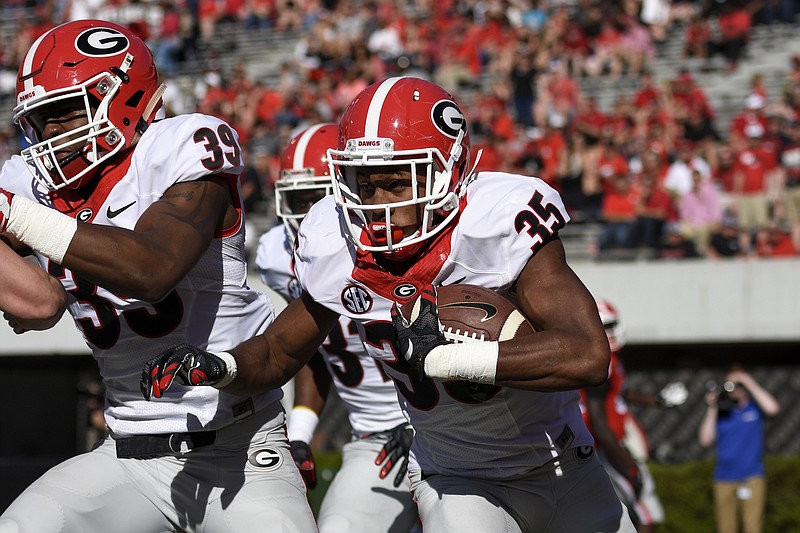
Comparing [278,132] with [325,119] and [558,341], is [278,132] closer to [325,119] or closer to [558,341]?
[325,119]

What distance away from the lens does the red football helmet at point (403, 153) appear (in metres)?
3.22

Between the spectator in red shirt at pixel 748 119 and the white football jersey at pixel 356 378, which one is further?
the spectator in red shirt at pixel 748 119

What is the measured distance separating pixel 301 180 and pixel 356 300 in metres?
1.62

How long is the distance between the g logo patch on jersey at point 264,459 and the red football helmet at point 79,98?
97cm

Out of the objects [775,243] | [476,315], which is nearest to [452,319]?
[476,315]

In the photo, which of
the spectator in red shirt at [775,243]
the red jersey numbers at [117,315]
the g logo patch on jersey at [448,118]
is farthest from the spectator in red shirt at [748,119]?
the red jersey numbers at [117,315]

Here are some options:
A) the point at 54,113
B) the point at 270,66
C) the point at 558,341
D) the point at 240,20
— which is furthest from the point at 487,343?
the point at 240,20

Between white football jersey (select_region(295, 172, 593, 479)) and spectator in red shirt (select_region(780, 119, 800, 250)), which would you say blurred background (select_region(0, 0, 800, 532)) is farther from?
white football jersey (select_region(295, 172, 593, 479))

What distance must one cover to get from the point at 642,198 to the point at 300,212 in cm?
665

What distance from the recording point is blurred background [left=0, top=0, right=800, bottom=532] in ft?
31.6

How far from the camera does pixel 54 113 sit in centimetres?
340

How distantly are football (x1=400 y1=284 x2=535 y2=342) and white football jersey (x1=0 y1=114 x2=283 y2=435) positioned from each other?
684 millimetres

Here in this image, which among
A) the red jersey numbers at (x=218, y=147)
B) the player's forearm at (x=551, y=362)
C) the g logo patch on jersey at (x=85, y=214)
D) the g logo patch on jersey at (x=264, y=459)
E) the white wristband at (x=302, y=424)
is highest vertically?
the red jersey numbers at (x=218, y=147)

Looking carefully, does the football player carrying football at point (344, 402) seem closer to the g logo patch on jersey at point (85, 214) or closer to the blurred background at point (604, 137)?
the g logo patch on jersey at point (85, 214)
